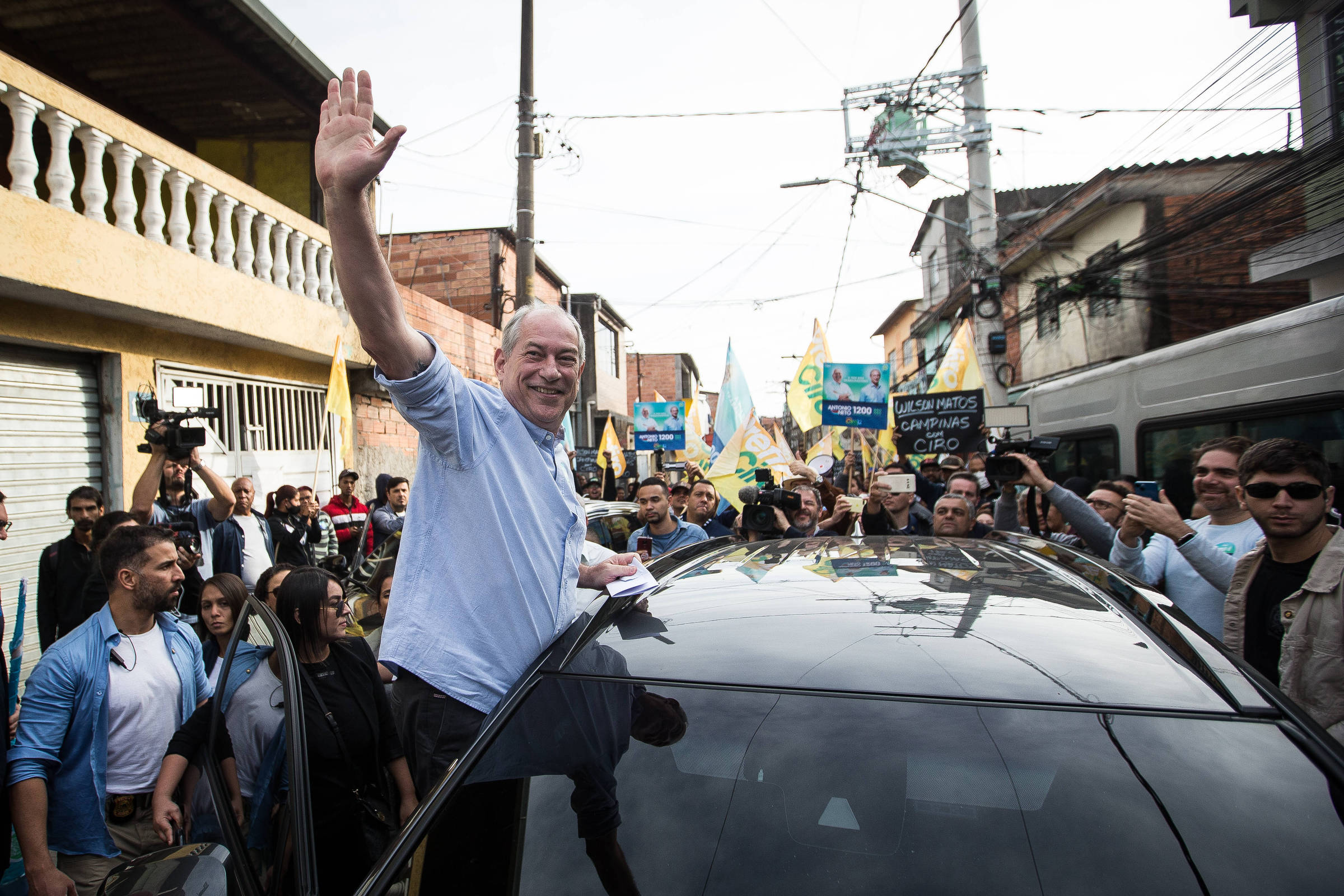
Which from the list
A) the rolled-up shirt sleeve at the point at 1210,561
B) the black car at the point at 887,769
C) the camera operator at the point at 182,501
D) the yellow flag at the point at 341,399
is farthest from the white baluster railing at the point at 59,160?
the rolled-up shirt sleeve at the point at 1210,561

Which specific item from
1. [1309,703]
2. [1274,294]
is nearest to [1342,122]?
[1274,294]

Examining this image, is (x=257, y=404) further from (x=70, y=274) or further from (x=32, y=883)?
(x=32, y=883)

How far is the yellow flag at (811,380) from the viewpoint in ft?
39.1

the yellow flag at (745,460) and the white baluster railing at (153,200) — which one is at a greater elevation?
the white baluster railing at (153,200)

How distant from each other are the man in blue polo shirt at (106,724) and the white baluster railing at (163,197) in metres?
1.85

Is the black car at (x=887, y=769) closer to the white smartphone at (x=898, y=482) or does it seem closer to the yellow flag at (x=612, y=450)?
the white smartphone at (x=898, y=482)

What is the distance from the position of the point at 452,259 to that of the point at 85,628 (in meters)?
15.7

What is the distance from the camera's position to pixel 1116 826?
1.18 metres

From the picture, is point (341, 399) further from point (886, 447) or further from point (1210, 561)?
point (886, 447)

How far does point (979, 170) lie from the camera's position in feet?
40.6

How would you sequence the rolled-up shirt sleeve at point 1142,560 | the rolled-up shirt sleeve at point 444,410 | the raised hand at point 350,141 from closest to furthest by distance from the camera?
the raised hand at point 350,141 < the rolled-up shirt sleeve at point 444,410 < the rolled-up shirt sleeve at point 1142,560

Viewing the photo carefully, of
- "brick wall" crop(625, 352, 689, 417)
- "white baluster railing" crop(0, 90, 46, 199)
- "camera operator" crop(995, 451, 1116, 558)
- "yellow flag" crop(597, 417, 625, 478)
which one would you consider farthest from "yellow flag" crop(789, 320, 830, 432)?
"brick wall" crop(625, 352, 689, 417)

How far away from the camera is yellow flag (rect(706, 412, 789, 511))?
28.7 ft

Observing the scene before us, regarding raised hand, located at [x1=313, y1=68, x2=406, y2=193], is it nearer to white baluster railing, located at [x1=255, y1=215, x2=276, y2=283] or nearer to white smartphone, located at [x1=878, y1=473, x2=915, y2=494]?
white smartphone, located at [x1=878, y1=473, x2=915, y2=494]
